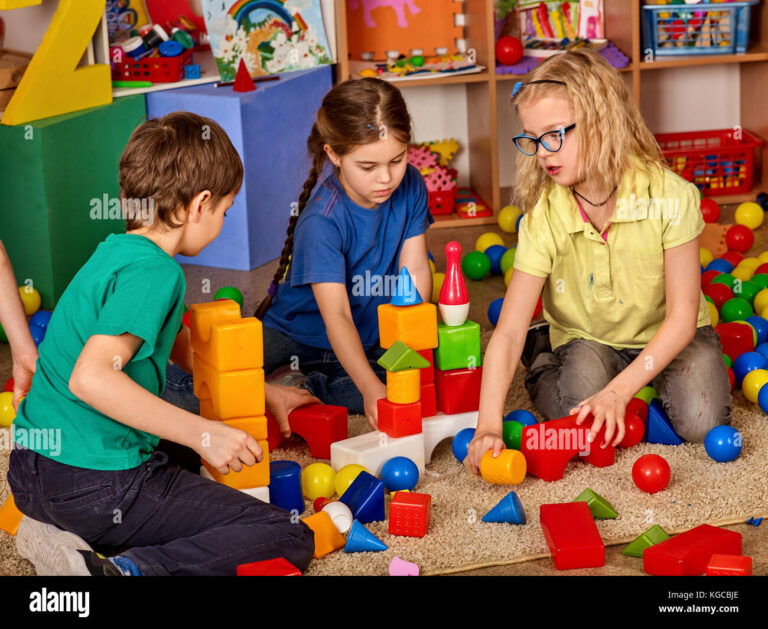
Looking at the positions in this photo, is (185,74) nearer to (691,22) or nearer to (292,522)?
(691,22)

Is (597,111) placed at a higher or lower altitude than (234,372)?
higher

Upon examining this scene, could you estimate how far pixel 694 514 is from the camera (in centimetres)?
145

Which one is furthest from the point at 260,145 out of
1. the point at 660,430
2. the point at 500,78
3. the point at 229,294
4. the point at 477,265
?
the point at 660,430

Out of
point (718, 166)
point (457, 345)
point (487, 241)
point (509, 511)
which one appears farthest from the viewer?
point (718, 166)

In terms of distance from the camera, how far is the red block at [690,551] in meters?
1.25

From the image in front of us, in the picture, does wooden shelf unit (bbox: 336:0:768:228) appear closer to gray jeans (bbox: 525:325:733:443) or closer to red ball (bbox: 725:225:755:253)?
red ball (bbox: 725:225:755:253)

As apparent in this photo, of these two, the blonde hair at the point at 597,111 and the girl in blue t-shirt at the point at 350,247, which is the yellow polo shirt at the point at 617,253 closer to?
the blonde hair at the point at 597,111

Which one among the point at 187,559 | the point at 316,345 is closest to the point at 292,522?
the point at 187,559

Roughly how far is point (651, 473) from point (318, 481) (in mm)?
490

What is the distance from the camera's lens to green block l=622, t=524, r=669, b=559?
134cm

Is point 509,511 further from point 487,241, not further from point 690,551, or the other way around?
point 487,241

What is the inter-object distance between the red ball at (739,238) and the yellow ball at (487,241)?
1.88 feet

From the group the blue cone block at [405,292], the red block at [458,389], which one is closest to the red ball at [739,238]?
the red block at [458,389]

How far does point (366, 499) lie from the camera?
57.4 inches
